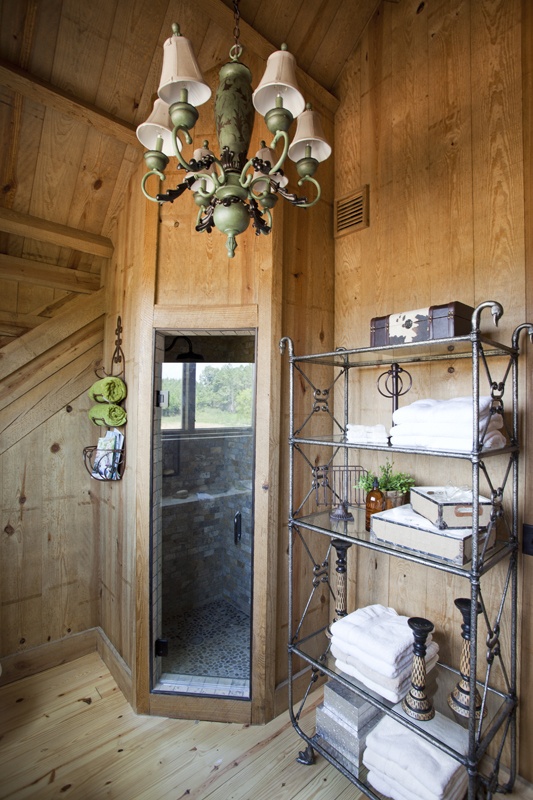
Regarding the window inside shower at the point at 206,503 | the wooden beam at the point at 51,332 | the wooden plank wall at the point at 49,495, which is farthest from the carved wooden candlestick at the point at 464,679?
the wooden beam at the point at 51,332

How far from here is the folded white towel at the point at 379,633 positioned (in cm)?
143

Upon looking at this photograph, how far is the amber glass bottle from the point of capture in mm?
1553

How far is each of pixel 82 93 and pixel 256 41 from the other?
82cm

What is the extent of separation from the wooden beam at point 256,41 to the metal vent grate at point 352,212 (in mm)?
524

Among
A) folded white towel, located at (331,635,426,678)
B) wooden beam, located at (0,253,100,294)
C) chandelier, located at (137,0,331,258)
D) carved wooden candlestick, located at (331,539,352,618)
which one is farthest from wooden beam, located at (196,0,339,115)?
folded white towel, located at (331,635,426,678)

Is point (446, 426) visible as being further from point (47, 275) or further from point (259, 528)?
point (47, 275)

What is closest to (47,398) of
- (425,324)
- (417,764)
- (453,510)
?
(425,324)

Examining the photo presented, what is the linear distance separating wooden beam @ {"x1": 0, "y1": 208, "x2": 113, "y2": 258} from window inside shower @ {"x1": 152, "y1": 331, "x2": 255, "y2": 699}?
0.65m

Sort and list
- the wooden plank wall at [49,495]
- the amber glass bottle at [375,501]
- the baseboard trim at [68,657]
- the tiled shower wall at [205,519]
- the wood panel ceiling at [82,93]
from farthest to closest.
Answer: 1. the tiled shower wall at [205,519]
2. the wooden plank wall at [49,495]
3. the baseboard trim at [68,657]
4. the wood panel ceiling at [82,93]
5. the amber glass bottle at [375,501]

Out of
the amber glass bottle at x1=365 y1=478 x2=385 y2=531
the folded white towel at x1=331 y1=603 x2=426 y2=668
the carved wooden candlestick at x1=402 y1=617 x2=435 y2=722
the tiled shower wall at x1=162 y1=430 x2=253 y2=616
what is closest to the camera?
the carved wooden candlestick at x1=402 y1=617 x2=435 y2=722

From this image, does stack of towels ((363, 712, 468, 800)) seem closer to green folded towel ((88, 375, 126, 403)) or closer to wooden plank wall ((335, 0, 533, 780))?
wooden plank wall ((335, 0, 533, 780))

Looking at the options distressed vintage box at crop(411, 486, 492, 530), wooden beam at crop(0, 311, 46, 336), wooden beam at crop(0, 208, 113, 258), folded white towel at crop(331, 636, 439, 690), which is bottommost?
folded white towel at crop(331, 636, 439, 690)

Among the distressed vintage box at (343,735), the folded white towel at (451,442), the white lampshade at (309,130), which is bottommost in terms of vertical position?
the distressed vintage box at (343,735)

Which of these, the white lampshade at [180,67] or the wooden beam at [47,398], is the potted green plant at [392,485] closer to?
the white lampshade at [180,67]
